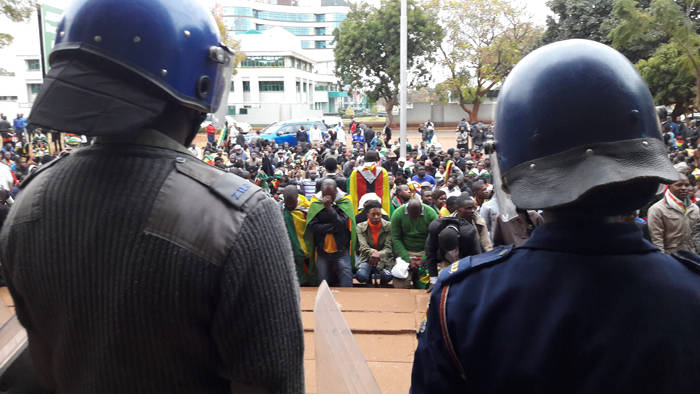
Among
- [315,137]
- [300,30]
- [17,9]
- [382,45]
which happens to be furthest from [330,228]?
[300,30]

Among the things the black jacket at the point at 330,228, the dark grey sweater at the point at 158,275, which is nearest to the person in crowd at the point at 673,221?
the black jacket at the point at 330,228

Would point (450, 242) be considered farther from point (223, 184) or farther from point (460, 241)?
point (223, 184)

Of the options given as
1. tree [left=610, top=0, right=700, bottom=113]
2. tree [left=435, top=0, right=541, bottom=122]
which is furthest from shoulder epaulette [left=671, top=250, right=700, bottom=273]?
tree [left=435, top=0, right=541, bottom=122]

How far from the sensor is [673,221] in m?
5.52

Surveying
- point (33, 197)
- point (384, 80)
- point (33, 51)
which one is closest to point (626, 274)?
point (33, 197)

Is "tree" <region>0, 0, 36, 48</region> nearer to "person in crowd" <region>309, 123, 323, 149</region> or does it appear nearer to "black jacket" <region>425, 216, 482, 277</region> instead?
"person in crowd" <region>309, 123, 323, 149</region>

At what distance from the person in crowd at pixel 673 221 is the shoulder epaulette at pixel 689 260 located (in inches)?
196

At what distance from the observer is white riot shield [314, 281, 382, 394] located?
4.50ft

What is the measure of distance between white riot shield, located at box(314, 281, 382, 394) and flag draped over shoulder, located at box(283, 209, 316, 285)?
14.3 ft

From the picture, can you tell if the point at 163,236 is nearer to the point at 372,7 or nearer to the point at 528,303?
the point at 528,303

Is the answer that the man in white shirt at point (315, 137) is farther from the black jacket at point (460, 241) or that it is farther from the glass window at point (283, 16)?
the glass window at point (283, 16)

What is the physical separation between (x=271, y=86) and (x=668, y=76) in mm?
32594

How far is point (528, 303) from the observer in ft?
3.62

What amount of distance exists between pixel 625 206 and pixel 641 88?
A: 275 millimetres
